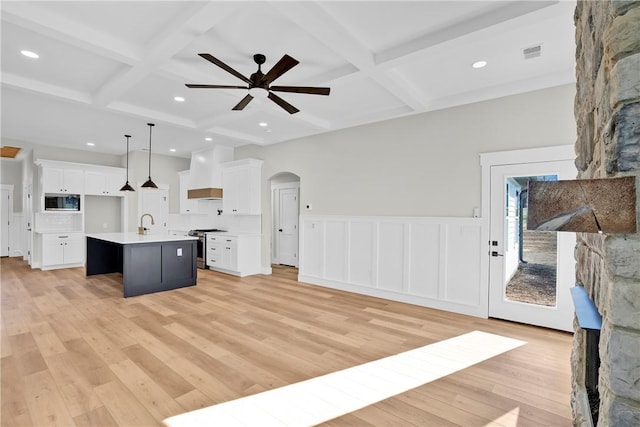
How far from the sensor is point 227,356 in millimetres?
2875

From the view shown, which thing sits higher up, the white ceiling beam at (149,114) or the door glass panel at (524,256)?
the white ceiling beam at (149,114)

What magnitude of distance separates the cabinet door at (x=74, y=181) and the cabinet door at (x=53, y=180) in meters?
0.08

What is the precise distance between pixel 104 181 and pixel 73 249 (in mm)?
1783

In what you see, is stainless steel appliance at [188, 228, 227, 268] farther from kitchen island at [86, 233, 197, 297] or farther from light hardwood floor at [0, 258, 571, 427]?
light hardwood floor at [0, 258, 571, 427]

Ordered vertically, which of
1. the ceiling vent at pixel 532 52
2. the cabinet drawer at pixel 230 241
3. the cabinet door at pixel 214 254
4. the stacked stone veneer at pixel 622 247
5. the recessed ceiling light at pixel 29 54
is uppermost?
the recessed ceiling light at pixel 29 54

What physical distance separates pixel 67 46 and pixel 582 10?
4173 mm

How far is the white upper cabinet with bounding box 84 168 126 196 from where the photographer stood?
Answer: 750cm

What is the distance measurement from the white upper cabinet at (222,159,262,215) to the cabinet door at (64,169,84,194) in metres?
3.56

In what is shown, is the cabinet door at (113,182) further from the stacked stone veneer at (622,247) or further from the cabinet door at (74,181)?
the stacked stone veneer at (622,247)

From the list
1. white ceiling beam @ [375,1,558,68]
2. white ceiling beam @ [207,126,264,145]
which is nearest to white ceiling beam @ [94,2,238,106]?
white ceiling beam @ [375,1,558,68]

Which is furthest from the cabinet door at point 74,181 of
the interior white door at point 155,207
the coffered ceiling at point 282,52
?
the coffered ceiling at point 282,52

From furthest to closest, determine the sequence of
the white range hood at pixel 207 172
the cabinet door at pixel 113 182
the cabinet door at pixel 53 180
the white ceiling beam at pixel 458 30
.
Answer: the cabinet door at pixel 113 182 < the white range hood at pixel 207 172 < the cabinet door at pixel 53 180 < the white ceiling beam at pixel 458 30

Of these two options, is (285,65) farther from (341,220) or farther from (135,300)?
(135,300)

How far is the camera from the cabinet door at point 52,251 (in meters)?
6.85
